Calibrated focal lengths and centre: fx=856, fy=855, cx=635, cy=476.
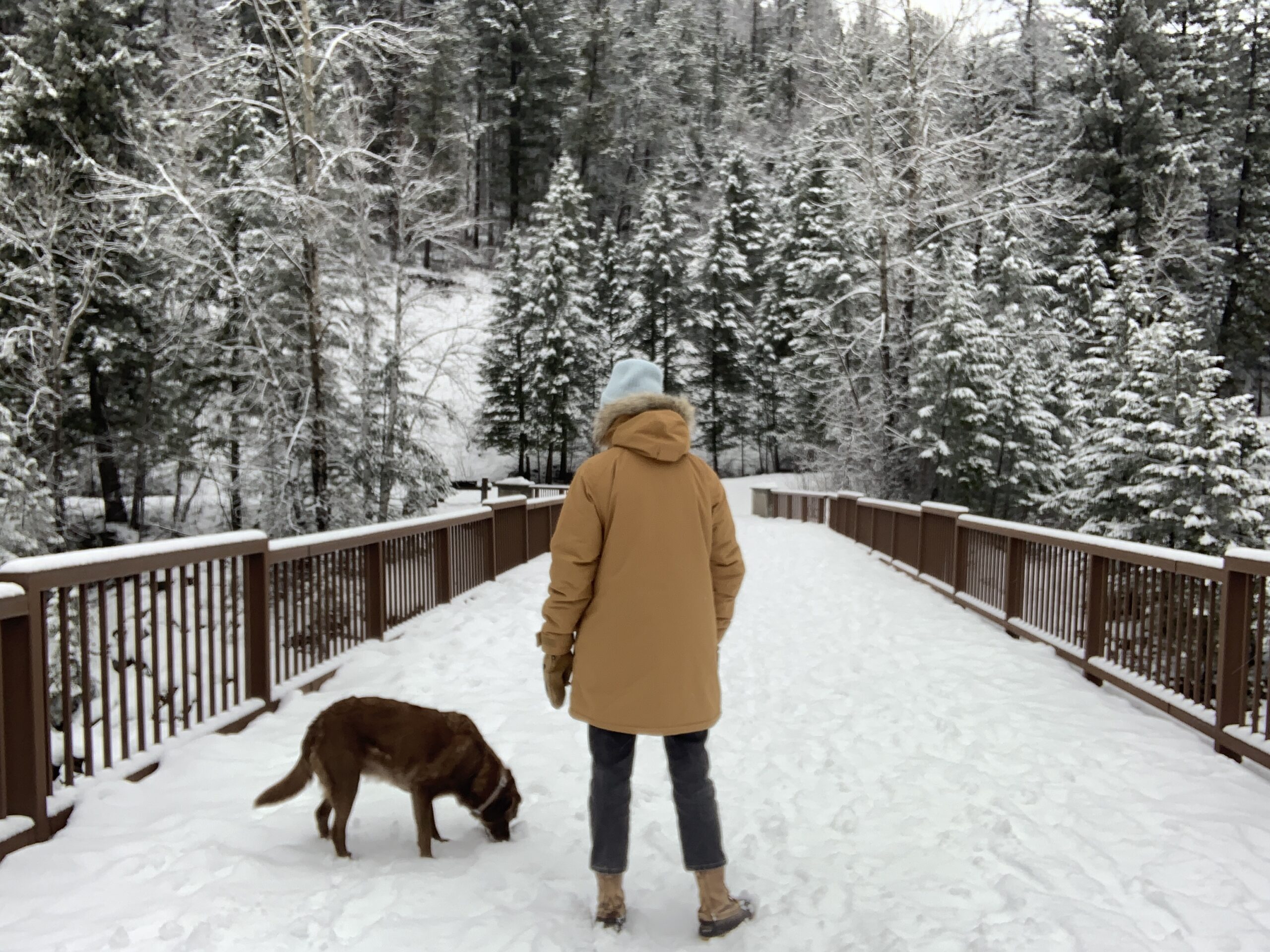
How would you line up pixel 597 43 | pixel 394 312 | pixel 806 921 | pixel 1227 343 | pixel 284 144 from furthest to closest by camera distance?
pixel 597 43 < pixel 1227 343 < pixel 394 312 < pixel 284 144 < pixel 806 921

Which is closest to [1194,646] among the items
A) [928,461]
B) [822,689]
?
[822,689]

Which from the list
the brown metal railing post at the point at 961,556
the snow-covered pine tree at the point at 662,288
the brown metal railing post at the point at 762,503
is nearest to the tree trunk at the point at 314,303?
the brown metal railing post at the point at 961,556

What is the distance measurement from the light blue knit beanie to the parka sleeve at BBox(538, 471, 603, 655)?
37 centimetres

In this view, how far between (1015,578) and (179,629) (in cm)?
674

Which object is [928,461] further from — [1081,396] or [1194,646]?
[1194,646]

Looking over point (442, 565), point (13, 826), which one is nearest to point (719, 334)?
point (442, 565)

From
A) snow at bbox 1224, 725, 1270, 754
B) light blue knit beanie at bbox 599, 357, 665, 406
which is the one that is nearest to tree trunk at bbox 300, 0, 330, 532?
light blue knit beanie at bbox 599, 357, 665, 406

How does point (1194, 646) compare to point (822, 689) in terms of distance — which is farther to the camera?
point (822, 689)

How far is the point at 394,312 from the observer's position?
17188 mm

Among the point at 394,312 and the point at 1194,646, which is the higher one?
the point at 394,312

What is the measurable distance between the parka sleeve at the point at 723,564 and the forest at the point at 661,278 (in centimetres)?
1106

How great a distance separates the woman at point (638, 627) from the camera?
2654mm

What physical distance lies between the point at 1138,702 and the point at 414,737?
4582mm

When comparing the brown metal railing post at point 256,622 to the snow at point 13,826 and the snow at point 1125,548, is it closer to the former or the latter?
the snow at point 13,826
